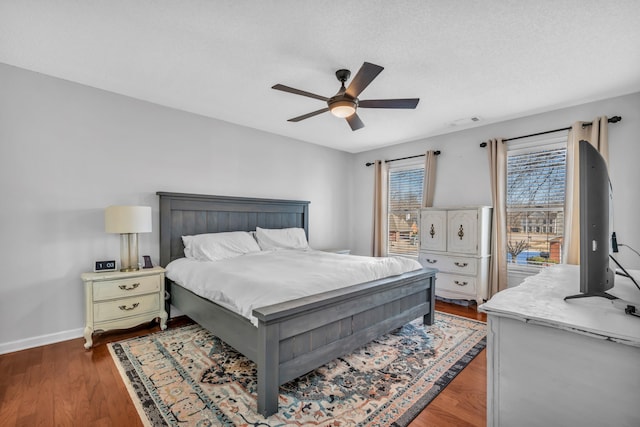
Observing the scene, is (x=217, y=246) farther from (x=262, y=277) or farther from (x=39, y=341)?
(x=39, y=341)

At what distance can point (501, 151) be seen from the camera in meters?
4.01

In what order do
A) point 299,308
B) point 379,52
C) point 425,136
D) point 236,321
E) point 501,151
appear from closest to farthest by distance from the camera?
1. point 299,308
2. point 236,321
3. point 379,52
4. point 501,151
5. point 425,136

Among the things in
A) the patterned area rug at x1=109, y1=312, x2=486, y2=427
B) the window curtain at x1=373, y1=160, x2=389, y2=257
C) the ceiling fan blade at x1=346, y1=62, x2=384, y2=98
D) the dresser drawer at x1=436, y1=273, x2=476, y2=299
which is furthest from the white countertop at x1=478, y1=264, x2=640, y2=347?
the window curtain at x1=373, y1=160, x2=389, y2=257

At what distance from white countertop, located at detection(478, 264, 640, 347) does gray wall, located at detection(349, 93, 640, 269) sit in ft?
7.92

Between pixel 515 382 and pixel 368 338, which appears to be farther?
pixel 368 338

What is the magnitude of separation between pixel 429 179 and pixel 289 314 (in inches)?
145

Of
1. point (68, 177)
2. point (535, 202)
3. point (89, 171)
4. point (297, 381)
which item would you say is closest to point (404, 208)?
point (535, 202)

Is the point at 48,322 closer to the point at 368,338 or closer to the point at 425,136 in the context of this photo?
the point at 368,338

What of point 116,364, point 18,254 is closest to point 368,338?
point 116,364

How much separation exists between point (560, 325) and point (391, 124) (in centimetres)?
365

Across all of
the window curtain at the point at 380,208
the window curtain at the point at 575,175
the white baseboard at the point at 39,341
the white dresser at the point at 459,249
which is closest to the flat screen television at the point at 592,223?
the window curtain at the point at 575,175

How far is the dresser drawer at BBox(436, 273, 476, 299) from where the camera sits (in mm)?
3948

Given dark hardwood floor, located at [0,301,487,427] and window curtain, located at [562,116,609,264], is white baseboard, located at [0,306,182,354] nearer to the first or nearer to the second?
dark hardwood floor, located at [0,301,487,427]

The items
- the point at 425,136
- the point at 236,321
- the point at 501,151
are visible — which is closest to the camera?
the point at 236,321
